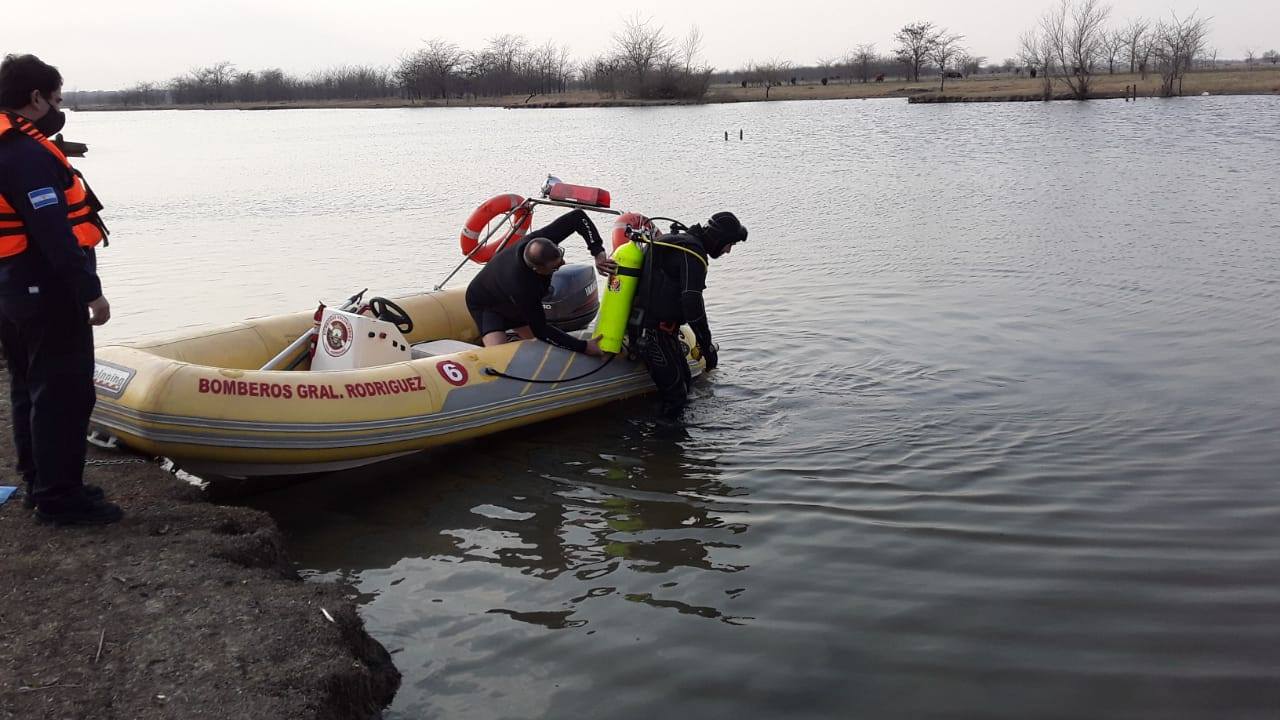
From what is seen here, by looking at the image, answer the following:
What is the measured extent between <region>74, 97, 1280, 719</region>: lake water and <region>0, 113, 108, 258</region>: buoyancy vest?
5.46ft

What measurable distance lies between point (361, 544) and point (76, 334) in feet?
5.05

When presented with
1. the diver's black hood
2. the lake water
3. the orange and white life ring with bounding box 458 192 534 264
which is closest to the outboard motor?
the orange and white life ring with bounding box 458 192 534 264

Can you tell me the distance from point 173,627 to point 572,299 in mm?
4449

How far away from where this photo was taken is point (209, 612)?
3391 mm

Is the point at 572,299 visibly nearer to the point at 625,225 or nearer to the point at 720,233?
the point at 625,225

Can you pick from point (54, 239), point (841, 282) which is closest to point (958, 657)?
point (54, 239)

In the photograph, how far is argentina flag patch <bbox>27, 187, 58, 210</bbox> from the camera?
3593 millimetres

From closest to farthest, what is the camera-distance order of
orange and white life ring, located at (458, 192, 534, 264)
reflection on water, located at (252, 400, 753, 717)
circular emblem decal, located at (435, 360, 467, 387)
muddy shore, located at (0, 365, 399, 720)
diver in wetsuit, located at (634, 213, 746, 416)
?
muddy shore, located at (0, 365, 399, 720)
reflection on water, located at (252, 400, 753, 717)
circular emblem decal, located at (435, 360, 467, 387)
diver in wetsuit, located at (634, 213, 746, 416)
orange and white life ring, located at (458, 192, 534, 264)

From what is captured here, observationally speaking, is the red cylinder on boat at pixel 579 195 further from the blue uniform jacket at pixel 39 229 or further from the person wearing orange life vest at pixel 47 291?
the blue uniform jacket at pixel 39 229

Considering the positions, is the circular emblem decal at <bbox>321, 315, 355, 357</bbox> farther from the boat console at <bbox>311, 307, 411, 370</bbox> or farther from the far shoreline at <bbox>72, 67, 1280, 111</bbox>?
the far shoreline at <bbox>72, 67, 1280, 111</bbox>

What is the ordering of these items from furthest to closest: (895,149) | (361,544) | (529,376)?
(895,149) < (529,376) < (361,544)

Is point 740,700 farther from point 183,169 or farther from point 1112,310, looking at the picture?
point 183,169

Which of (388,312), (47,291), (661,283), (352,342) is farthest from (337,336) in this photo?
(47,291)

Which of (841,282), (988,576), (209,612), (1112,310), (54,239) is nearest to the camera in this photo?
(209,612)
